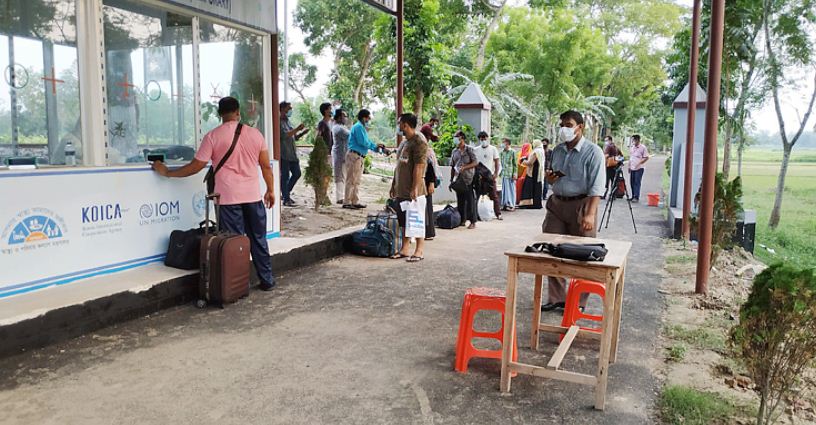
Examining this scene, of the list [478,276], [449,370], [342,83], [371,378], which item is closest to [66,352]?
[371,378]

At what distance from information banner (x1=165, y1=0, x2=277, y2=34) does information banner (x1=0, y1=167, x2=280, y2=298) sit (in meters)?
1.81

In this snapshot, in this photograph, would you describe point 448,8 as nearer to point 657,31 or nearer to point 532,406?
point 657,31

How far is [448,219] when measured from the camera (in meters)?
10.6

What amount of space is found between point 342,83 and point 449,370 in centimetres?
2357

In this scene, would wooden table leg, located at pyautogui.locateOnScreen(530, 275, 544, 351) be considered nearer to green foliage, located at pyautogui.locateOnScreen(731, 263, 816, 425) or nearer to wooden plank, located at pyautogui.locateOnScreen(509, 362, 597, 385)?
wooden plank, located at pyautogui.locateOnScreen(509, 362, 597, 385)

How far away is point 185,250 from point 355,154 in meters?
5.43

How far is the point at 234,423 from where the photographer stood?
11.3ft

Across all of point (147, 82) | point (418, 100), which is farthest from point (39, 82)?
point (418, 100)

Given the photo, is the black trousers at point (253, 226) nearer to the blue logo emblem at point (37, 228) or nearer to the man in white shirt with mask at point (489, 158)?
the blue logo emblem at point (37, 228)

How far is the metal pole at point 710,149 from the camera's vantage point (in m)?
6.33

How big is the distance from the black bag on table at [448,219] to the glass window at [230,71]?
12.2 ft

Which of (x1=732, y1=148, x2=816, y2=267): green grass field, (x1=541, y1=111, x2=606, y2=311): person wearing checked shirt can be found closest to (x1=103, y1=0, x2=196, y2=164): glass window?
(x1=541, y1=111, x2=606, y2=311): person wearing checked shirt

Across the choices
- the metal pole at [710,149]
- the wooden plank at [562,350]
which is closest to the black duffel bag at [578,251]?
the wooden plank at [562,350]

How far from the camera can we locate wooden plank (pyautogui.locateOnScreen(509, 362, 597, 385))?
3.72 m
